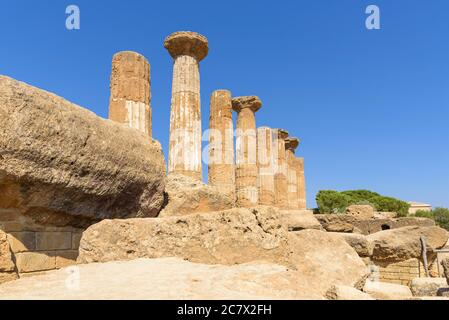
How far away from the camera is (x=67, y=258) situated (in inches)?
188

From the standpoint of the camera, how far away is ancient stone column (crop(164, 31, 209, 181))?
501 inches

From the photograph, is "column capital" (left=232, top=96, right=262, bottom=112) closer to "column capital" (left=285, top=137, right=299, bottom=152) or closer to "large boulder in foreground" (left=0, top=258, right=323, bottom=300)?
"column capital" (left=285, top=137, right=299, bottom=152)

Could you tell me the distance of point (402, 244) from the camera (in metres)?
9.80

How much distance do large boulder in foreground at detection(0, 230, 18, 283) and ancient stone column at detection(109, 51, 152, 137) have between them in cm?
553

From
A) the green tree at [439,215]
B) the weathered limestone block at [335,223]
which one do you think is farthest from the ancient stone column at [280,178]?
the green tree at [439,215]

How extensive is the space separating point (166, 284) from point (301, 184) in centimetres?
2717

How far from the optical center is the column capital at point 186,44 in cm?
1274

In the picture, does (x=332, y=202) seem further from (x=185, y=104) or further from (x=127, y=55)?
(x=127, y=55)

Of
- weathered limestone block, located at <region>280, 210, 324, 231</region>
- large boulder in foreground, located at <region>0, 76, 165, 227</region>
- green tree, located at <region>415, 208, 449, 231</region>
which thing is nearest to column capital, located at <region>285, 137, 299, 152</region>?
weathered limestone block, located at <region>280, 210, 324, 231</region>

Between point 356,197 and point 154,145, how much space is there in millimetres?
46670

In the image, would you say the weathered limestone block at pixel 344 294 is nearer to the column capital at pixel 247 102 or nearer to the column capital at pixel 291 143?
the column capital at pixel 247 102

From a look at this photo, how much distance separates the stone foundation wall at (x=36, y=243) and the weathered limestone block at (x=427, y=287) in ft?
18.6
